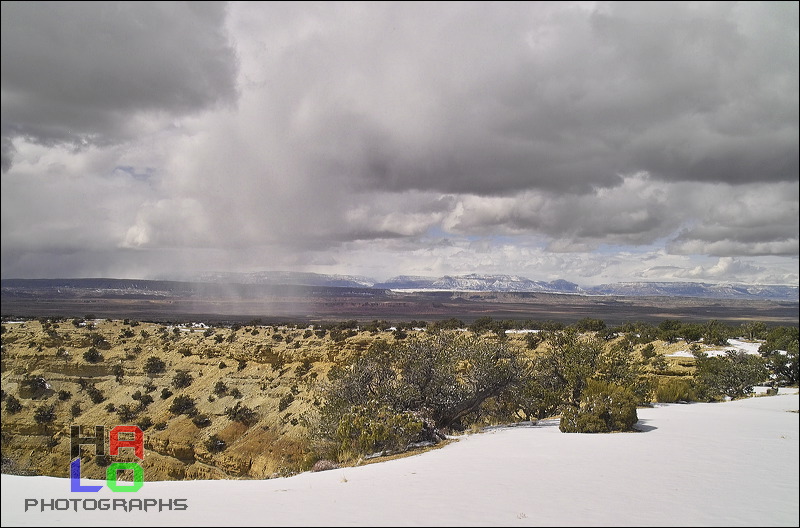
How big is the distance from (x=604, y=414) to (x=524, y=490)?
26.7 ft

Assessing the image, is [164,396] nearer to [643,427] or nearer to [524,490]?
[643,427]

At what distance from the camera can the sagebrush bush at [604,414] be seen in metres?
13.8

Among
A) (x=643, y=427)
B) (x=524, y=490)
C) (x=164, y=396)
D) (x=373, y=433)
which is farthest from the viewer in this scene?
(x=164, y=396)

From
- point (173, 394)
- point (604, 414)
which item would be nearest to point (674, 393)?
point (604, 414)

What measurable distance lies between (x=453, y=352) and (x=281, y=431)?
14666mm

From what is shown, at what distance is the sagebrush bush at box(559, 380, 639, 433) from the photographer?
13.8 meters

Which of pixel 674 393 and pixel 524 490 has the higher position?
pixel 524 490

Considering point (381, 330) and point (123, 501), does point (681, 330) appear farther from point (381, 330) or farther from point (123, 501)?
point (123, 501)

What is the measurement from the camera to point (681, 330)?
47.8 metres

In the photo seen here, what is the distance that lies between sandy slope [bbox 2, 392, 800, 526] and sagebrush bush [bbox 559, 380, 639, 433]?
1503mm

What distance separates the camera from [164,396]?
33906 millimetres

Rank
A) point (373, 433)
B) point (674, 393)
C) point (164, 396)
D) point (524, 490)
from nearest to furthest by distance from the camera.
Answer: point (524, 490) → point (373, 433) → point (674, 393) → point (164, 396)

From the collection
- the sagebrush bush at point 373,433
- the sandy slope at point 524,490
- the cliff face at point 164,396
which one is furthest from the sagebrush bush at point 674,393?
the cliff face at point 164,396

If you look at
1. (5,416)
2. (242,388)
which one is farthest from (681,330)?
(5,416)
